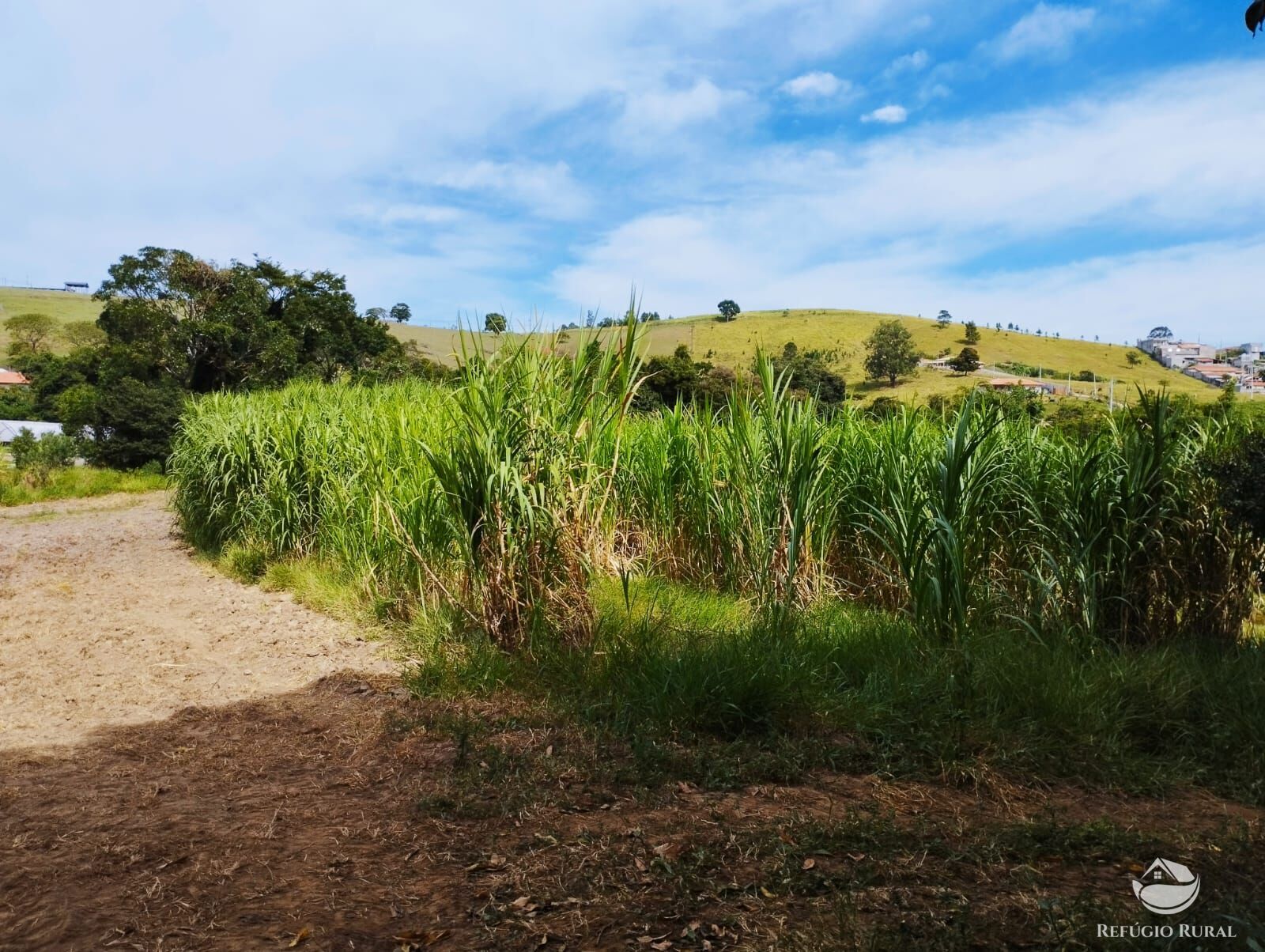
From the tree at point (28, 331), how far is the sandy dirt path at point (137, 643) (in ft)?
190

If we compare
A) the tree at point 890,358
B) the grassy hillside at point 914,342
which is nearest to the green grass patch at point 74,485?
the grassy hillside at point 914,342

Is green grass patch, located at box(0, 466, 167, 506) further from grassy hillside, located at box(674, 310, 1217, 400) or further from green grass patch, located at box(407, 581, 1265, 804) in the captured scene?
grassy hillside, located at box(674, 310, 1217, 400)

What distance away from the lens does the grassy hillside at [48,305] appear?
61206 mm

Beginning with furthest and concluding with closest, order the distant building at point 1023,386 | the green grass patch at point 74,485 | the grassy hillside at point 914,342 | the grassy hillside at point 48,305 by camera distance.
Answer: the grassy hillside at point 48,305 → the grassy hillside at point 914,342 → the green grass patch at point 74,485 → the distant building at point 1023,386

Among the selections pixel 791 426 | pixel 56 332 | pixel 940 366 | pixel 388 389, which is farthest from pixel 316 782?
pixel 56 332

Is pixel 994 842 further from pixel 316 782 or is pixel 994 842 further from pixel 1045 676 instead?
pixel 316 782

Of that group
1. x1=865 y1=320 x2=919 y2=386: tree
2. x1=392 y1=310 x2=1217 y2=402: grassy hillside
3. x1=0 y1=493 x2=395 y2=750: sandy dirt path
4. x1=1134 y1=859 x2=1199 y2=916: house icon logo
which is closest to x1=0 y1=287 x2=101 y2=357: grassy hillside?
x1=392 y1=310 x2=1217 y2=402: grassy hillside

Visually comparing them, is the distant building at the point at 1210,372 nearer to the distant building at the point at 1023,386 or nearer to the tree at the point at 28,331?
the distant building at the point at 1023,386

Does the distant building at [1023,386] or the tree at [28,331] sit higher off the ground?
the tree at [28,331]

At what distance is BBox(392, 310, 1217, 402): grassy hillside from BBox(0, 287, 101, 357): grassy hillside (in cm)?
3494

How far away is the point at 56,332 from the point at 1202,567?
70201 millimetres

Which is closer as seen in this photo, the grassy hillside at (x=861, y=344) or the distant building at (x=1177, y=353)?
the distant building at (x=1177, y=353)

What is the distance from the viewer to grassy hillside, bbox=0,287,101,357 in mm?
61206

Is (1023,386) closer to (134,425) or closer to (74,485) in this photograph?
(74,485)
